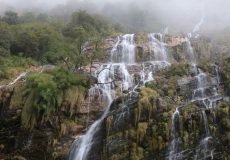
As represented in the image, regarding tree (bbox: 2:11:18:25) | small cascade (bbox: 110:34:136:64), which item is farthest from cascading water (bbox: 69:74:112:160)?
tree (bbox: 2:11:18:25)

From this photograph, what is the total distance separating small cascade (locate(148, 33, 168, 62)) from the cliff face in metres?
5.45

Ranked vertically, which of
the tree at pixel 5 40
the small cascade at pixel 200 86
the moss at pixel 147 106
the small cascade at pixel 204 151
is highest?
the tree at pixel 5 40

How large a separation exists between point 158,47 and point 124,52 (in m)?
3.76

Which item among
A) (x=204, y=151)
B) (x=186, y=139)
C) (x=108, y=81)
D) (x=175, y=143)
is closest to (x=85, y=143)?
(x=175, y=143)

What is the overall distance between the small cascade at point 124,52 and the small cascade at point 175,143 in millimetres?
12057

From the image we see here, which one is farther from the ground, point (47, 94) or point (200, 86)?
point (200, 86)

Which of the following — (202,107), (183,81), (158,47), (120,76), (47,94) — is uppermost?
(158,47)

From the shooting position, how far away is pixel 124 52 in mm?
25562

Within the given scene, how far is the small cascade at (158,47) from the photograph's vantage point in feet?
83.7

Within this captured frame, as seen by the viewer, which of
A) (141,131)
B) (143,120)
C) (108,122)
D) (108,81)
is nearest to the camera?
(141,131)

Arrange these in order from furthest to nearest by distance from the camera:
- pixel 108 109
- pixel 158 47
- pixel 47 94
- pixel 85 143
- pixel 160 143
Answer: pixel 158 47 < pixel 108 109 < pixel 47 94 < pixel 85 143 < pixel 160 143

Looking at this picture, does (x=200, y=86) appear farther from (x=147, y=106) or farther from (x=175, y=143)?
(x=175, y=143)

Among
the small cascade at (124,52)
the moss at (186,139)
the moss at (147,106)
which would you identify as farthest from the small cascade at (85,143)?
the small cascade at (124,52)

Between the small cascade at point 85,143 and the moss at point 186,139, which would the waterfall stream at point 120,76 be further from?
the moss at point 186,139
